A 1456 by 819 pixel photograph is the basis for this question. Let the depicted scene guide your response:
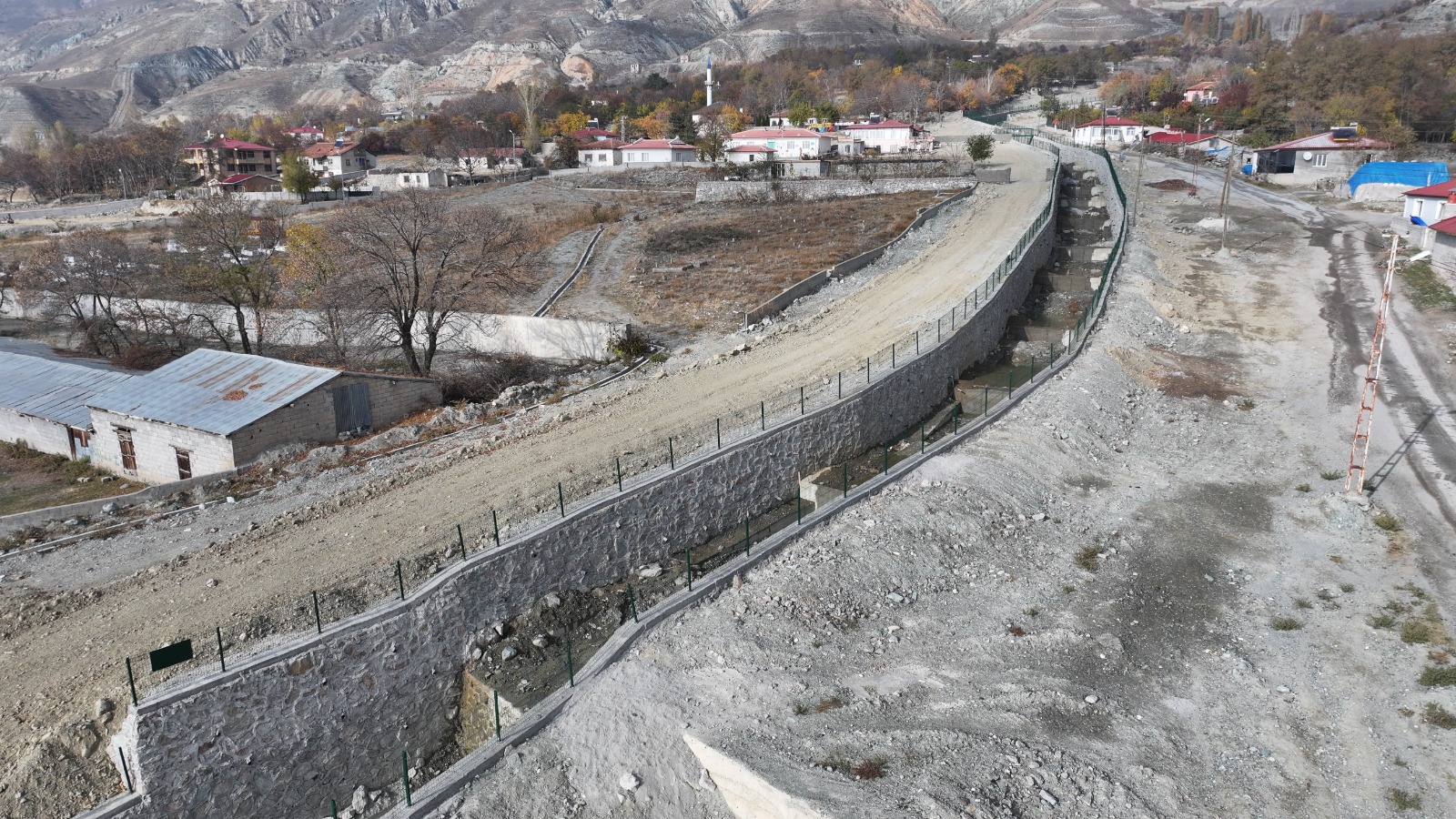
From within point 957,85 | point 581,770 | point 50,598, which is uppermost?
point 957,85

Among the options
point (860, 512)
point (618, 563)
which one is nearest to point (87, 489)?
point (618, 563)

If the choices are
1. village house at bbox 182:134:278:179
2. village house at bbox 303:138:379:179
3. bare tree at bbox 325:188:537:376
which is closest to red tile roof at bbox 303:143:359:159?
village house at bbox 303:138:379:179

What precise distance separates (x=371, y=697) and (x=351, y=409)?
1357 cm

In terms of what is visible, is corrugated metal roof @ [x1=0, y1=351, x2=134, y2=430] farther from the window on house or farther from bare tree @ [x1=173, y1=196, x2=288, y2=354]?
bare tree @ [x1=173, y1=196, x2=288, y2=354]

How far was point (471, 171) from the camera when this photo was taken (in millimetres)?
96438

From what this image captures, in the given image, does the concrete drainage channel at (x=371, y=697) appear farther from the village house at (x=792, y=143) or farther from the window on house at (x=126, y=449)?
the village house at (x=792, y=143)

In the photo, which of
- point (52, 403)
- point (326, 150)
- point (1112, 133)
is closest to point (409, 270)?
point (52, 403)

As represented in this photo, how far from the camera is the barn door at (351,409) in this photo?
2636 centimetres

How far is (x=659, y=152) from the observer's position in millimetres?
89125

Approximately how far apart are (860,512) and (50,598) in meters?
16.2

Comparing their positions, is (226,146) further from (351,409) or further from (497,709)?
(497,709)

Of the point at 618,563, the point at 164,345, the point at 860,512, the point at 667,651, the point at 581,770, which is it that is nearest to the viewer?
the point at 581,770

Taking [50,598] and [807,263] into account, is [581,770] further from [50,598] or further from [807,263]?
[807,263]

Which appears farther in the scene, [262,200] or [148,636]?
[262,200]
